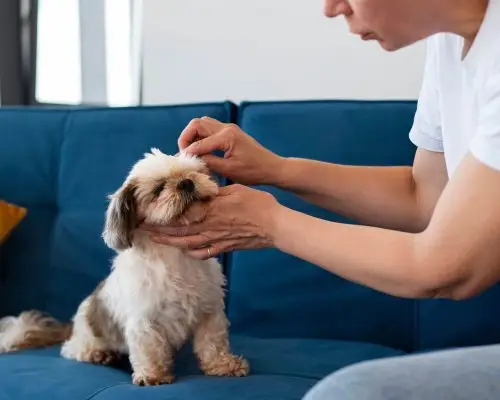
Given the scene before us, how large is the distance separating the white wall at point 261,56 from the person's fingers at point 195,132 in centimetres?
84

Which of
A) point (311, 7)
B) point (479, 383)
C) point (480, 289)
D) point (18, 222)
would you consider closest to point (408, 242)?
point (480, 289)

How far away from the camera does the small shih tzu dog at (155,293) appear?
56.8 inches

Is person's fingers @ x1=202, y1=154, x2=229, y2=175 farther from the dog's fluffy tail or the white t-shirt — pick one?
the dog's fluffy tail

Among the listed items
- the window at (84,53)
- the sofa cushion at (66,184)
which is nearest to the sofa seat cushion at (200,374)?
the sofa cushion at (66,184)

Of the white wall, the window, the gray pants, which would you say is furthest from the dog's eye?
the window

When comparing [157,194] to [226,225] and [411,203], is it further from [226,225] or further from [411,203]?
[411,203]

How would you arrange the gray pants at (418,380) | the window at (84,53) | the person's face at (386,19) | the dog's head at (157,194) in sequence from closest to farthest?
the gray pants at (418,380) < the person's face at (386,19) < the dog's head at (157,194) < the window at (84,53)

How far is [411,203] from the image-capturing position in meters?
1.56

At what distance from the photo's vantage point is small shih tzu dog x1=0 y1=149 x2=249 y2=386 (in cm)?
144

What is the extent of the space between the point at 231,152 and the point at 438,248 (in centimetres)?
63

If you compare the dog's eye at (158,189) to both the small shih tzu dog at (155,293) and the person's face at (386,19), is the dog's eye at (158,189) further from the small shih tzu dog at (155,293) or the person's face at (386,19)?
the person's face at (386,19)

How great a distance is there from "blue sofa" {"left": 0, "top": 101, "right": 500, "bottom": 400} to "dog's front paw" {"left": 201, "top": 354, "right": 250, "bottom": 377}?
0.10 feet

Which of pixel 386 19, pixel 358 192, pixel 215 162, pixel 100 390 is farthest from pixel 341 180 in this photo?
pixel 100 390

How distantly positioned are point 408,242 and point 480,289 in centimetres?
12
